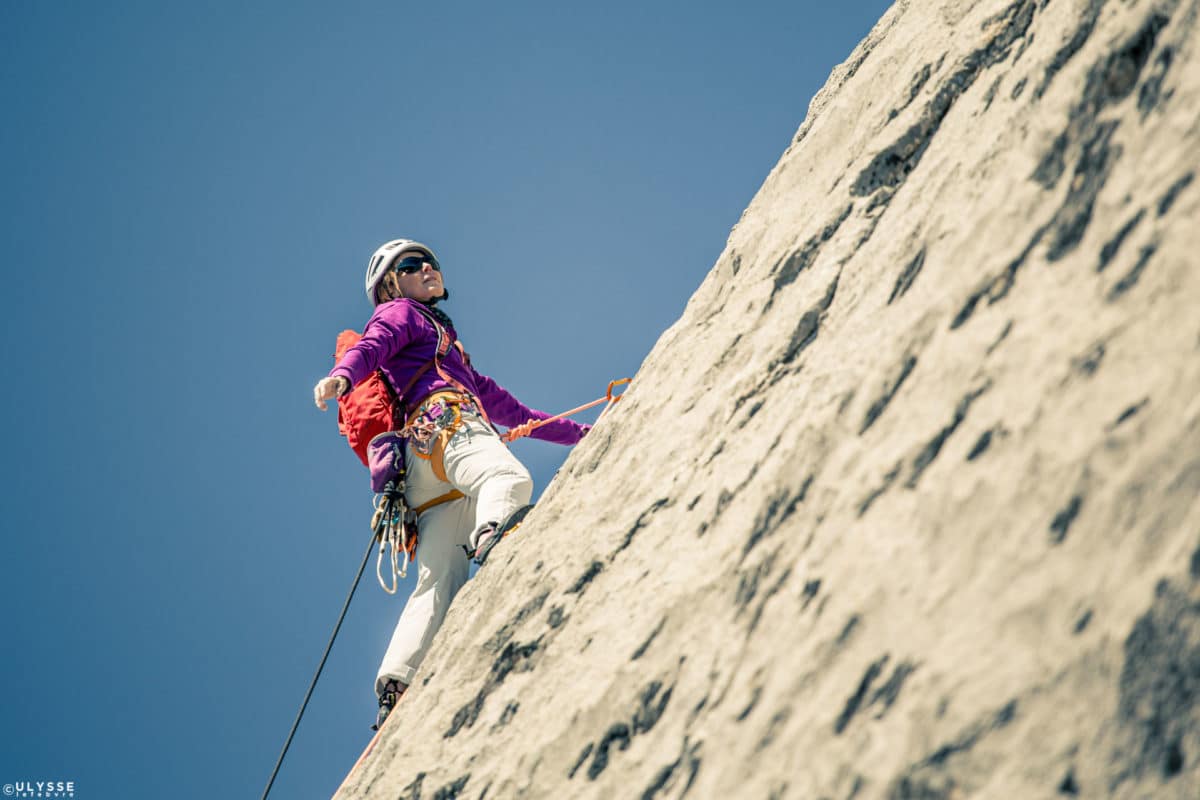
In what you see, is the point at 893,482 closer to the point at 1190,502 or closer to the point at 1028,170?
the point at 1190,502

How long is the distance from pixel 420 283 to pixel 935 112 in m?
3.39

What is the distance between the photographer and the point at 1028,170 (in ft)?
7.15

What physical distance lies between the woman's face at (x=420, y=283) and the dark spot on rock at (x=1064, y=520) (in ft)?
14.7

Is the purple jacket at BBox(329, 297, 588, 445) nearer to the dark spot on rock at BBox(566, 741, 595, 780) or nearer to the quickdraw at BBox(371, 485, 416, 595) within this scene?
the quickdraw at BBox(371, 485, 416, 595)

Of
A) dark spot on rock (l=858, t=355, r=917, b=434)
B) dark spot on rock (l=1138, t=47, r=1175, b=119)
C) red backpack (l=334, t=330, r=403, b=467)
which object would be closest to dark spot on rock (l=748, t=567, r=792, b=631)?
dark spot on rock (l=858, t=355, r=917, b=434)

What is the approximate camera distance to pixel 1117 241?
184 centimetres

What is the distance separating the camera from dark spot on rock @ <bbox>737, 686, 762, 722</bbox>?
1.93 meters

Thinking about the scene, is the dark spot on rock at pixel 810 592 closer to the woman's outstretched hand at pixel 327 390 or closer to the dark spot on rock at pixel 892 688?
the dark spot on rock at pixel 892 688

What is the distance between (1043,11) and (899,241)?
79 cm

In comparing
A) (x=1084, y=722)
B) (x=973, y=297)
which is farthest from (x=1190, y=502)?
(x=973, y=297)

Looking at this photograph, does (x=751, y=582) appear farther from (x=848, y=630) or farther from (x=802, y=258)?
(x=802, y=258)

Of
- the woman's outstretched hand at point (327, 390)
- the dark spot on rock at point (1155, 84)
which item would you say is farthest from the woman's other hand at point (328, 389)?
the dark spot on rock at point (1155, 84)

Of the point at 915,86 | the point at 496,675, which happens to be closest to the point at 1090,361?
the point at 915,86

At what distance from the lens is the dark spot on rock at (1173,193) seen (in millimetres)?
1770
